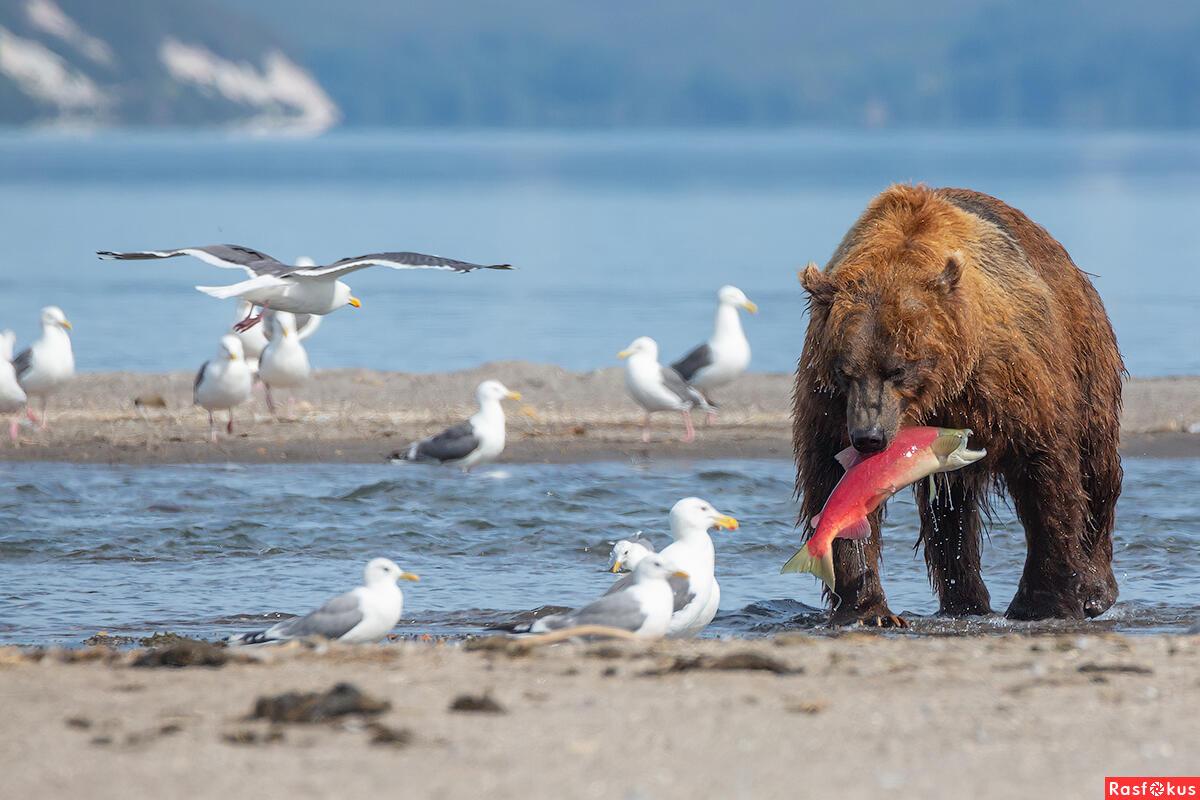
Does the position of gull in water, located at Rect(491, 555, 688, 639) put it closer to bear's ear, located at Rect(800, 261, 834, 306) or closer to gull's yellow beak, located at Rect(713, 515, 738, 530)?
gull's yellow beak, located at Rect(713, 515, 738, 530)

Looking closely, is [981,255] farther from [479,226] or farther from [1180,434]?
[479,226]

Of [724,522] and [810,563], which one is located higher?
[724,522]

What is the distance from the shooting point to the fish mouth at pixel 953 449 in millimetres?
7961

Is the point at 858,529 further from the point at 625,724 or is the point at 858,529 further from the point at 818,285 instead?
the point at 625,724

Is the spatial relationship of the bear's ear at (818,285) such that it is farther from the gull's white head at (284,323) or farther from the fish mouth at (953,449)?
the gull's white head at (284,323)

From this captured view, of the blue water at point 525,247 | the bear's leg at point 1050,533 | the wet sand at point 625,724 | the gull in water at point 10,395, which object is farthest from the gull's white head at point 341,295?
the blue water at point 525,247

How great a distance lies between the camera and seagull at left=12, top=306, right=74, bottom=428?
1638 centimetres

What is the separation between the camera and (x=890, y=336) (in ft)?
25.2

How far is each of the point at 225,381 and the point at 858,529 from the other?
8.51m

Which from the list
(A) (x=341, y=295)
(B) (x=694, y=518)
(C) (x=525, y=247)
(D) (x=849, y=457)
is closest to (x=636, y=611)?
(B) (x=694, y=518)

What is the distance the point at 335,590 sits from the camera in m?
10.4

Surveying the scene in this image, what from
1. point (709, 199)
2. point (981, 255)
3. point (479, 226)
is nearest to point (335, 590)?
point (981, 255)

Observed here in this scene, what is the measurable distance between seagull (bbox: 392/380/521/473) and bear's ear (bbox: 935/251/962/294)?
6.90 metres

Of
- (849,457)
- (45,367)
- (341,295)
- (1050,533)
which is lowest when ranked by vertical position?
(1050,533)
